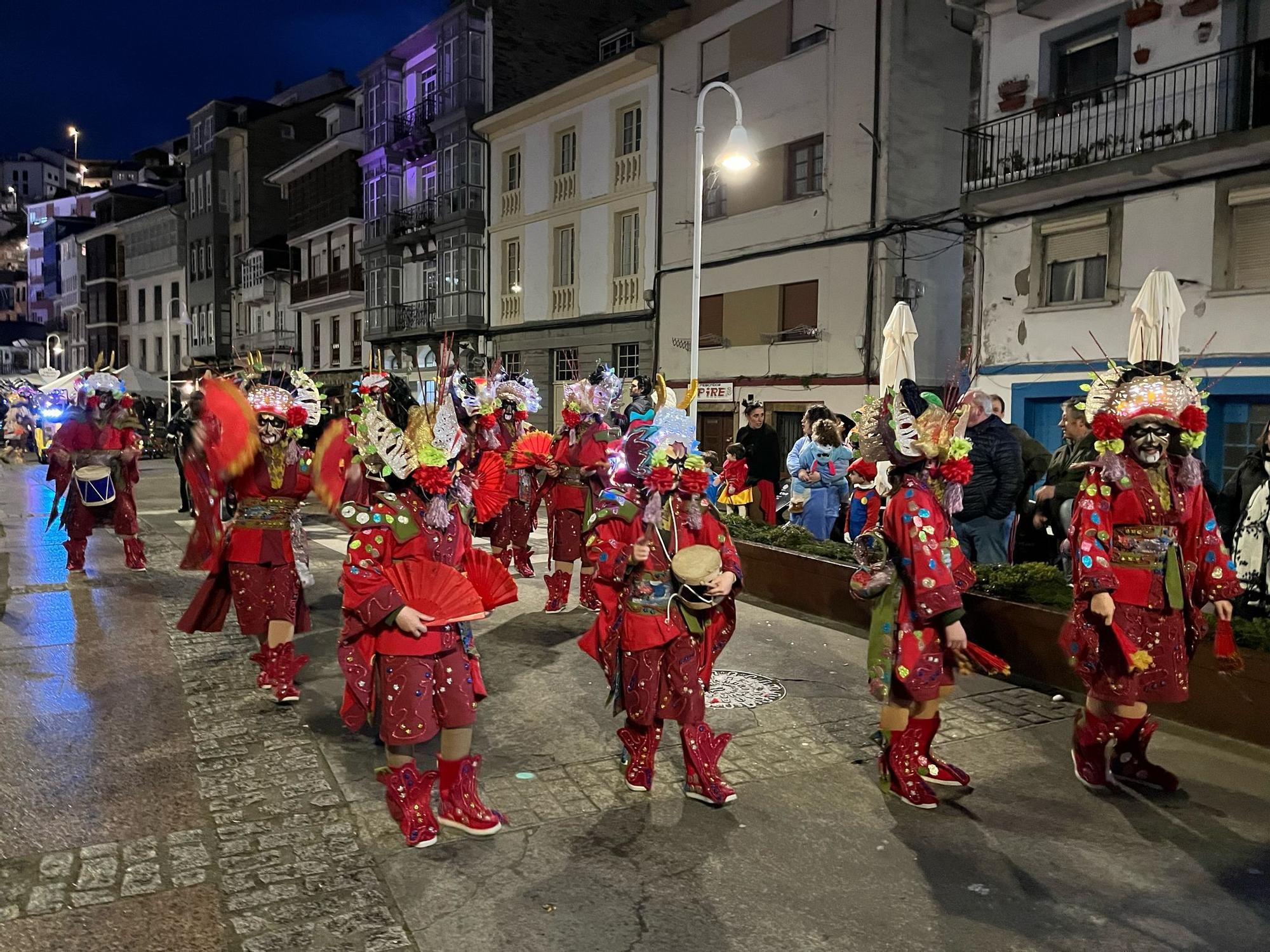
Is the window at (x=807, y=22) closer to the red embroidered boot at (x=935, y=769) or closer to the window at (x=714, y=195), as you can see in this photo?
the window at (x=714, y=195)

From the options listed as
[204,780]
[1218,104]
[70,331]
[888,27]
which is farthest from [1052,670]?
[70,331]

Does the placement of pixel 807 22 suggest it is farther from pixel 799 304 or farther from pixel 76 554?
pixel 76 554

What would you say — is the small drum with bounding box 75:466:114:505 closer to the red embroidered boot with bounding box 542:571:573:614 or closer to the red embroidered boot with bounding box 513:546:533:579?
the red embroidered boot with bounding box 513:546:533:579

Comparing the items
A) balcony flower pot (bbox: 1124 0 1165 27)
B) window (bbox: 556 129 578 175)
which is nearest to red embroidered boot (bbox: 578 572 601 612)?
balcony flower pot (bbox: 1124 0 1165 27)

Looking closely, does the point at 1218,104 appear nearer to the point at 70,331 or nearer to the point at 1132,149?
the point at 1132,149

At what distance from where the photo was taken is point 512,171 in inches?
1118

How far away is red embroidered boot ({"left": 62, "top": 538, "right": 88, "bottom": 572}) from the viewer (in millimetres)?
10898

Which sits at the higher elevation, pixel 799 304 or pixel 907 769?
pixel 799 304

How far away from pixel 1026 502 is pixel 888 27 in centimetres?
1209

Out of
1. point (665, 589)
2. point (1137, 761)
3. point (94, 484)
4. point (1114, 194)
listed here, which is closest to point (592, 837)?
point (665, 589)

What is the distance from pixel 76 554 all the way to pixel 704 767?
30.5 feet

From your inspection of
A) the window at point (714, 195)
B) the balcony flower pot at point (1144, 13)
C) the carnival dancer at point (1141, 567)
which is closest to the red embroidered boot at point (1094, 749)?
the carnival dancer at point (1141, 567)

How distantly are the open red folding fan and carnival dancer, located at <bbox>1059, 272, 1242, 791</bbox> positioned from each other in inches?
197

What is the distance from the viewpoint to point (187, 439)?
579 cm
